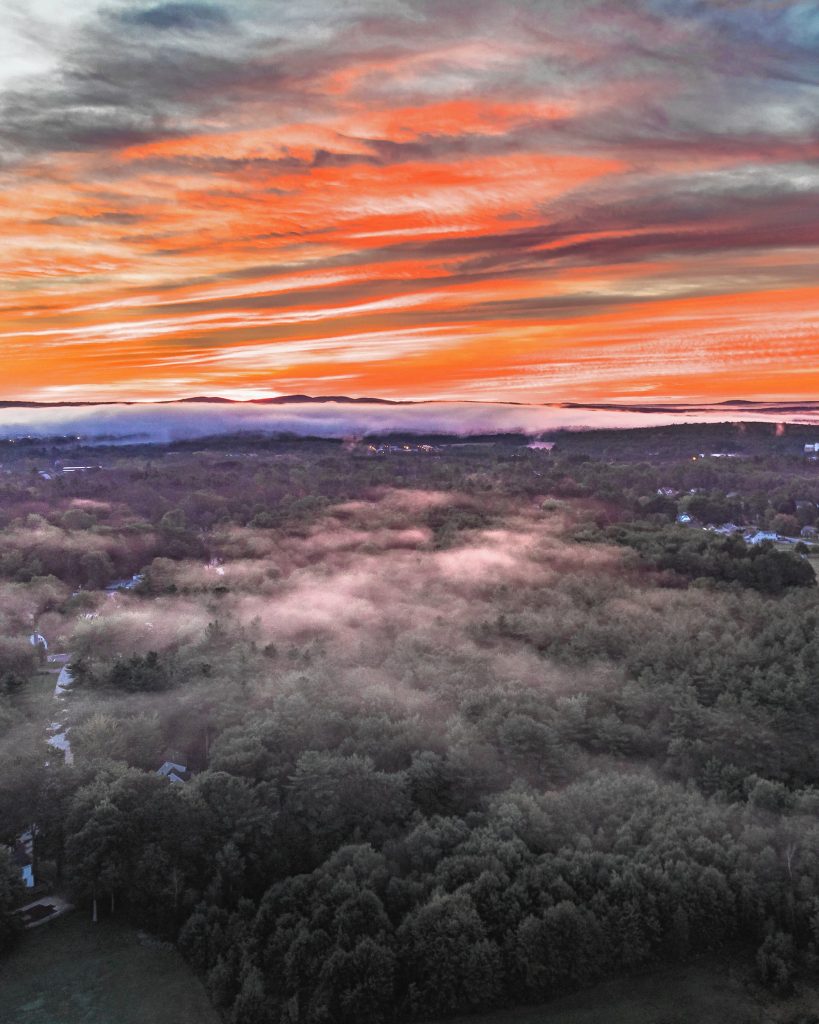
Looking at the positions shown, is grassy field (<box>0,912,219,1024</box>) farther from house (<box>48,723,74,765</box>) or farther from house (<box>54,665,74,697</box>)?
house (<box>54,665,74,697</box>)

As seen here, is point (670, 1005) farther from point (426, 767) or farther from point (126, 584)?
point (126, 584)

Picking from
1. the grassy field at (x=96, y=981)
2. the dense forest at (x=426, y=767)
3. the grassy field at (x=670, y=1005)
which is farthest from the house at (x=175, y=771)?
the grassy field at (x=670, y=1005)

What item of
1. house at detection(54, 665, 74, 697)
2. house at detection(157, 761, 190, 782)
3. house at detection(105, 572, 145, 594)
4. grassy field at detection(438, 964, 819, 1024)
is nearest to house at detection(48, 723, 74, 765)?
house at detection(157, 761, 190, 782)

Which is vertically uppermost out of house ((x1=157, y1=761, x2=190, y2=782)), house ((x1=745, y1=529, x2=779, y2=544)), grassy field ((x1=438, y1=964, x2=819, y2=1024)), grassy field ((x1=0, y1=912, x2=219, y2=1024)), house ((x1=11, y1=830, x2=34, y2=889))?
house ((x1=157, y1=761, x2=190, y2=782))

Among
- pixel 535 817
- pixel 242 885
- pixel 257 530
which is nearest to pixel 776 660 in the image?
pixel 535 817

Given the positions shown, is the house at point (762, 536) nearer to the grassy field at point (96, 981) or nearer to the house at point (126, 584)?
the house at point (126, 584)

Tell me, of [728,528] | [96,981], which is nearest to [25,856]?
[96,981]
